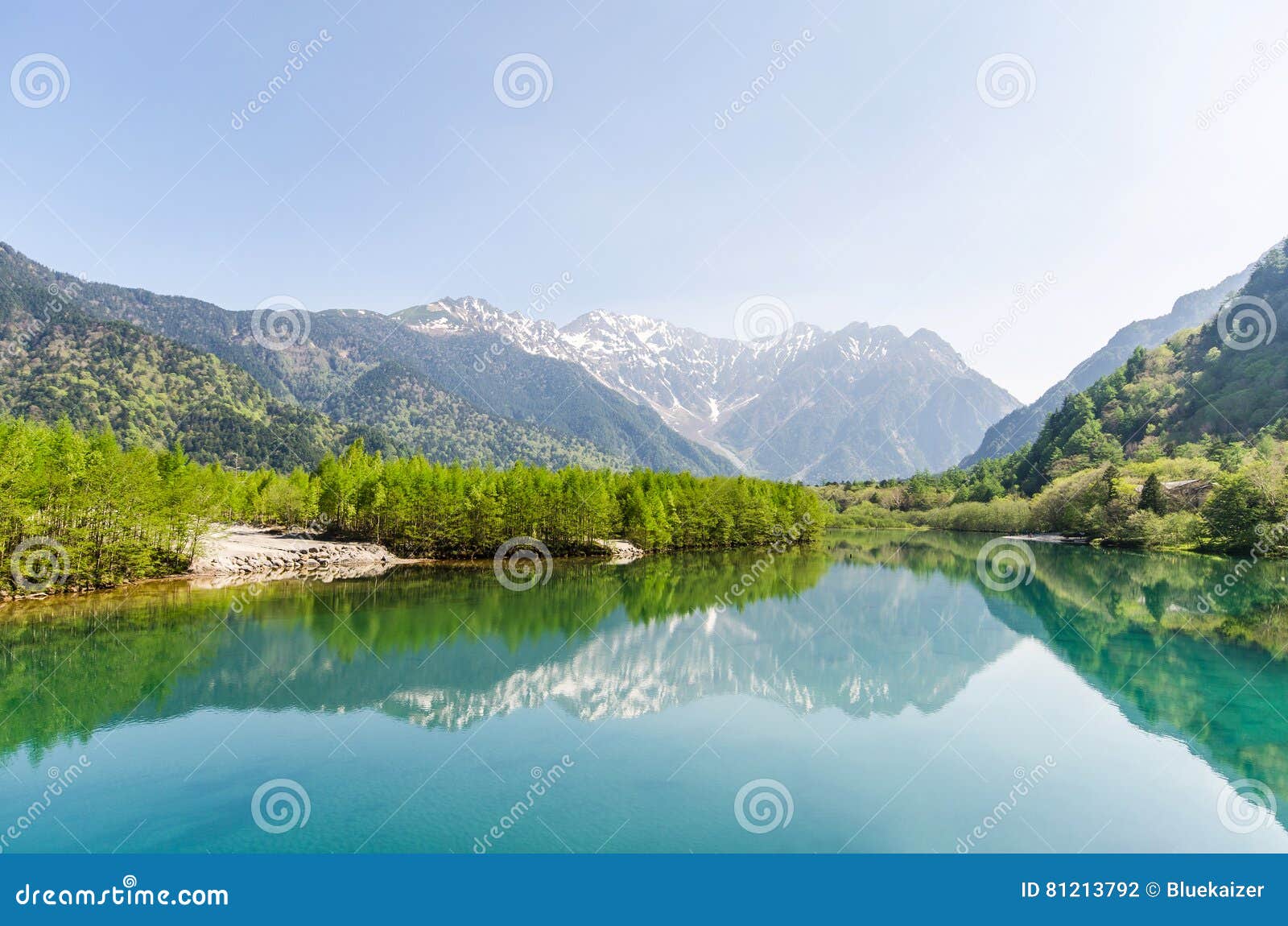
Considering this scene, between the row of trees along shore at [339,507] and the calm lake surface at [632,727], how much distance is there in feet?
15.5

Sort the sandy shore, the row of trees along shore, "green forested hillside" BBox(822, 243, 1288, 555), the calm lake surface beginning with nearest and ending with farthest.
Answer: the calm lake surface
the row of trees along shore
the sandy shore
"green forested hillside" BBox(822, 243, 1288, 555)

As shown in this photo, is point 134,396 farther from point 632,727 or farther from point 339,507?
point 632,727

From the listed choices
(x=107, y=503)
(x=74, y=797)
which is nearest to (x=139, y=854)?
(x=74, y=797)

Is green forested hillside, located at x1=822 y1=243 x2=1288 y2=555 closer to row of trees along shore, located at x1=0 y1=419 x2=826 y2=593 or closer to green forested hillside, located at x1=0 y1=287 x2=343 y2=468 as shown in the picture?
row of trees along shore, located at x1=0 y1=419 x2=826 y2=593

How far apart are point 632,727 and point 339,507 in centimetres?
6625

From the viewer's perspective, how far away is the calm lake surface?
1366 cm

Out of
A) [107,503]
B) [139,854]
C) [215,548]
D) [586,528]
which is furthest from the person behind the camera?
[586,528]

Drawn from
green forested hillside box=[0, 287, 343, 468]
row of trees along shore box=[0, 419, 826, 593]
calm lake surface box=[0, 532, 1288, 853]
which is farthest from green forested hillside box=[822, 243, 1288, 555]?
green forested hillside box=[0, 287, 343, 468]

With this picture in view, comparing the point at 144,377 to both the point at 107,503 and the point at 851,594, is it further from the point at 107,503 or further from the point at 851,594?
the point at 851,594

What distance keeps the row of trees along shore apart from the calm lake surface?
4738mm

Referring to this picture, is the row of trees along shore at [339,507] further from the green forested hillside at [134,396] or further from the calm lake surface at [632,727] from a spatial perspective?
the green forested hillside at [134,396]

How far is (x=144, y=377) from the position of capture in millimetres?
183625

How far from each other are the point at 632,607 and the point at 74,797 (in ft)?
95.7

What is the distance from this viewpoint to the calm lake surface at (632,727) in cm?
1366
